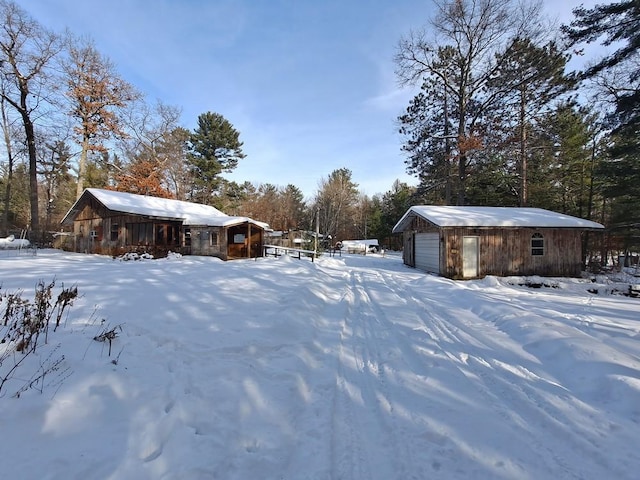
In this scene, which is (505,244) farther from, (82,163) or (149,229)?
(82,163)

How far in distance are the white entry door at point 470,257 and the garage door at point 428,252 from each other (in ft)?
4.05

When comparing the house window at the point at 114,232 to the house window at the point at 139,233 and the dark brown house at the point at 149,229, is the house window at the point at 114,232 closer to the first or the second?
the dark brown house at the point at 149,229

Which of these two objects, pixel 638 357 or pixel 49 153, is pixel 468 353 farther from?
pixel 49 153

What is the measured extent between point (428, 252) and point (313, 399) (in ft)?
50.4

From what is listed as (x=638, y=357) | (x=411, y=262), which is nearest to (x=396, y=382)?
(x=638, y=357)

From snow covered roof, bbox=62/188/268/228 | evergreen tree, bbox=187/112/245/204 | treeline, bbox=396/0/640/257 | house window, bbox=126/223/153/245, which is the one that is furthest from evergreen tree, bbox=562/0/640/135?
evergreen tree, bbox=187/112/245/204

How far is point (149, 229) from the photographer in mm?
20188

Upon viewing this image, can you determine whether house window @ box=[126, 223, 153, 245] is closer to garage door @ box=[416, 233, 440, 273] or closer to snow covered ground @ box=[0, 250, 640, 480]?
snow covered ground @ box=[0, 250, 640, 480]

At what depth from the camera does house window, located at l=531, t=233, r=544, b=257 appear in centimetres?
1571

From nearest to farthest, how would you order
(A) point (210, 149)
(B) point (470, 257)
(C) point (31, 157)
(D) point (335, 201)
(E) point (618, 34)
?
(E) point (618, 34), (B) point (470, 257), (C) point (31, 157), (A) point (210, 149), (D) point (335, 201)

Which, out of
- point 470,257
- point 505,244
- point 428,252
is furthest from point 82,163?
point 505,244

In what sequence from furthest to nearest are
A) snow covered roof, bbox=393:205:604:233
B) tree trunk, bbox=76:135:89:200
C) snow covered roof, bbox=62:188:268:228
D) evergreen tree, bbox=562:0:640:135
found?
tree trunk, bbox=76:135:89:200 → snow covered roof, bbox=62:188:268:228 → snow covered roof, bbox=393:205:604:233 → evergreen tree, bbox=562:0:640:135

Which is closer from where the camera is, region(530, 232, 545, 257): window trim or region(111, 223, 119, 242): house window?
region(530, 232, 545, 257): window trim

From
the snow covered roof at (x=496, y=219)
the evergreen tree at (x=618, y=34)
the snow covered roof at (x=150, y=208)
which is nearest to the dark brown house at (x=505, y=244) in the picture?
the snow covered roof at (x=496, y=219)
